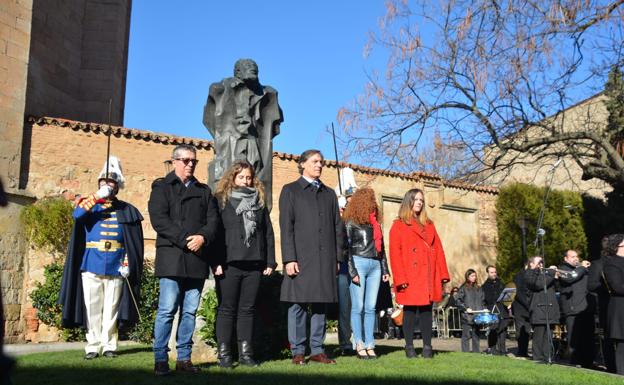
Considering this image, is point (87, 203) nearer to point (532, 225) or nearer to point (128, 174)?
point (128, 174)

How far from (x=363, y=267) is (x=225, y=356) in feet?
6.65

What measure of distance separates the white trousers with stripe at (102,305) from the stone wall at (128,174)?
22.2 feet

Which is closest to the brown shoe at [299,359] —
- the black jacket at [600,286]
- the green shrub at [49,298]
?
the black jacket at [600,286]

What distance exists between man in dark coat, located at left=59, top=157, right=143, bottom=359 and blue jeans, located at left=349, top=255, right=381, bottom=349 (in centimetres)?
248

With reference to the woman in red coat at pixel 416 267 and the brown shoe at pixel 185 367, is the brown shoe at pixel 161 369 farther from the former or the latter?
the woman in red coat at pixel 416 267

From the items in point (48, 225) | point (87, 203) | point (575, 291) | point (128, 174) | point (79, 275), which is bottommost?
point (575, 291)

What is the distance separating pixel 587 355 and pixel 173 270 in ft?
21.9

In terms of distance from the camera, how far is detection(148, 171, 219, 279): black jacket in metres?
5.30

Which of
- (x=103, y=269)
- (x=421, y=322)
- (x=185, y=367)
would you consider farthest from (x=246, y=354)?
(x=103, y=269)

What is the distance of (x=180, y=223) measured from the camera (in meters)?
5.46

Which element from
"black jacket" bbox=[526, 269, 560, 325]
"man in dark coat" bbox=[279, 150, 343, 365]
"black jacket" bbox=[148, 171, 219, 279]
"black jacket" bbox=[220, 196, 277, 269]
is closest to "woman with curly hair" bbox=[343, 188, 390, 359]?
"man in dark coat" bbox=[279, 150, 343, 365]

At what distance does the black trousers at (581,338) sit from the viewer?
30.2 feet

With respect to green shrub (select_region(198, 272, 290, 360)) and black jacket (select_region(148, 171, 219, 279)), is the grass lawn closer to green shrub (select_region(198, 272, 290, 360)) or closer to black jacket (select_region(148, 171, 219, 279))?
green shrub (select_region(198, 272, 290, 360))

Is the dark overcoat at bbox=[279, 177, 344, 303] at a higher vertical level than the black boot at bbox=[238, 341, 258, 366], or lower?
higher
